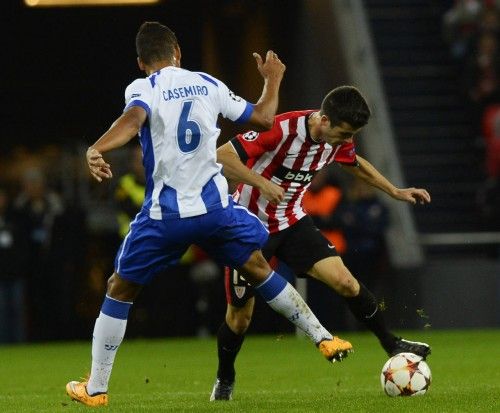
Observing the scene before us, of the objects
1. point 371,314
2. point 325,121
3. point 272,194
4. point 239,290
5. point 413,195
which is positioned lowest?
point 371,314

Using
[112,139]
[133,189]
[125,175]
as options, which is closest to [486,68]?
[125,175]

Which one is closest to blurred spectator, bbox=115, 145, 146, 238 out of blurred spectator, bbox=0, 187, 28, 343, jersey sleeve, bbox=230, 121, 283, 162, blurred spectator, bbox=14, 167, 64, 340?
blurred spectator, bbox=14, 167, 64, 340

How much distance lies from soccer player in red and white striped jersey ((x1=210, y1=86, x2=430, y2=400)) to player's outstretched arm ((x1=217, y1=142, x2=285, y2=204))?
0.22m

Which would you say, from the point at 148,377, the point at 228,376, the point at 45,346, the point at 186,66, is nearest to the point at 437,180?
the point at 186,66

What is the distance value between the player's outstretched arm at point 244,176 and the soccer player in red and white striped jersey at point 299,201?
0.22 metres

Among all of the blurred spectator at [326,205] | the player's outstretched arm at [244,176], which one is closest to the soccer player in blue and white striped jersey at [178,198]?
the player's outstretched arm at [244,176]

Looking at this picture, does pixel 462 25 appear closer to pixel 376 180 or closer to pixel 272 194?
pixel 376 180

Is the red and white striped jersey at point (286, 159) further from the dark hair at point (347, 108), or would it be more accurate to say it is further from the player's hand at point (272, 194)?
the player's hand at point (272, 194)

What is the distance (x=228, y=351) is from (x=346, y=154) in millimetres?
1460

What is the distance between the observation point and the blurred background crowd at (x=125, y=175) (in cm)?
1606

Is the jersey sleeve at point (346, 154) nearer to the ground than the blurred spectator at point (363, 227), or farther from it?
farther from it

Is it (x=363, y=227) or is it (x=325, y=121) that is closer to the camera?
(x=325, y=121)

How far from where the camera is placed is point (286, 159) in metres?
9.30

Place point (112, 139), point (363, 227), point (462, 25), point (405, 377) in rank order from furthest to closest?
point (462, 25)
point (363, 227)
point (405, 377)
point (112, 139)
